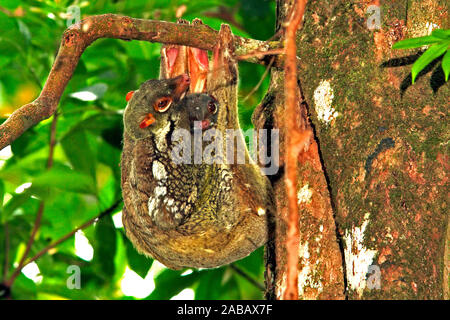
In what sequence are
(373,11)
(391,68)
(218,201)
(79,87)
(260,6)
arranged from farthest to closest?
(260,6) → (79,87) → (218,201) → (373,11) → (391,68)

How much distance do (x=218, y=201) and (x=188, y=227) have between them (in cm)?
25

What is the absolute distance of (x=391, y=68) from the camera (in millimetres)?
2783

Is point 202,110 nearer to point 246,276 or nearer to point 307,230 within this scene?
point 307,230

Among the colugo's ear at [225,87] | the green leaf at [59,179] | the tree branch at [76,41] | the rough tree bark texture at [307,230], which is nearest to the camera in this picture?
the tree branch at [76,41]

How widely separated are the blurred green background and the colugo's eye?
664 mm

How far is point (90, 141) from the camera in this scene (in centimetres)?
542

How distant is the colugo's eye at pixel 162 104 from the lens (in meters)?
3.45

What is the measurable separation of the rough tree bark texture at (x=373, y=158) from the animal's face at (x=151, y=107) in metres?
0.86

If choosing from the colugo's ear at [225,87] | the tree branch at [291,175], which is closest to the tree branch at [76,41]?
the colugo's ear at [225,87]

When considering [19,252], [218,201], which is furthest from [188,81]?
[19,252]

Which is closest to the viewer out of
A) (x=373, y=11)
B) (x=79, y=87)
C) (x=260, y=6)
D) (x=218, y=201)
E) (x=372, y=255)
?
(x=372, y=255)

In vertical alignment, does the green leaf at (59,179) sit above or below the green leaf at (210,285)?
above

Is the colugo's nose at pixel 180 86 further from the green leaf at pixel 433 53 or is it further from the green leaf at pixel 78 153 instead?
the green leaf at pixel 433 53

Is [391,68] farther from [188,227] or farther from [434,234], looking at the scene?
[188,227]
